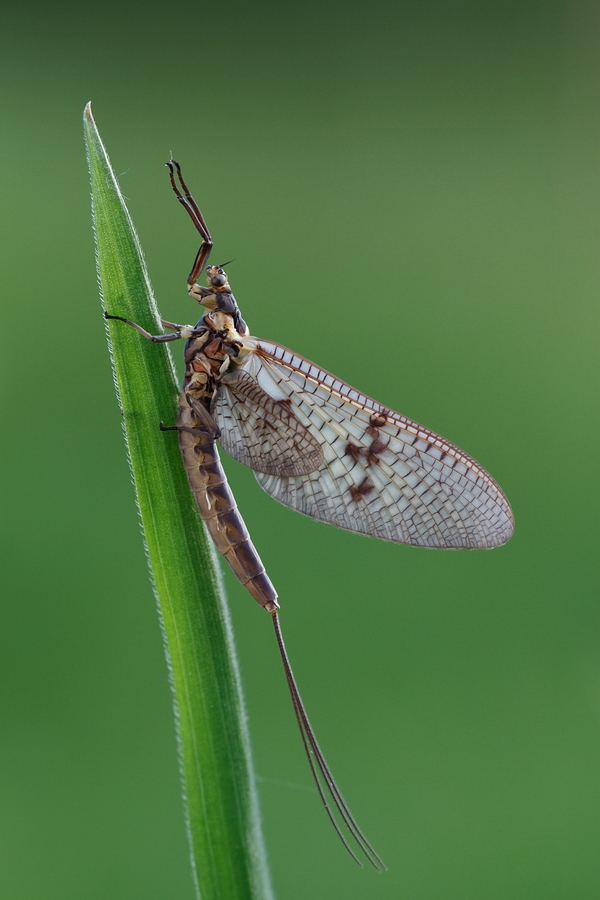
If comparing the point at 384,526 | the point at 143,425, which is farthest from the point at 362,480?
Answer: the point at 143,425

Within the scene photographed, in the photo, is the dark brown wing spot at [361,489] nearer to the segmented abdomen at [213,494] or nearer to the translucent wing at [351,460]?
the translucent wing at [351,460]

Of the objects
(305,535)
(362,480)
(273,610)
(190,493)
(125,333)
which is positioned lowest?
(273,610)

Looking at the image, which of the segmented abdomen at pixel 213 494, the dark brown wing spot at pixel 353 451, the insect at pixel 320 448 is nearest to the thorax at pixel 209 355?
the insect at pixel 320 448

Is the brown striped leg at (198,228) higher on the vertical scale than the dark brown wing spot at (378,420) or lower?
higher

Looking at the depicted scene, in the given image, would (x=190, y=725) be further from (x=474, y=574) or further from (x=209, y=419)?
(x=474, y=574)

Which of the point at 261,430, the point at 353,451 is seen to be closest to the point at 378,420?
the point at 353,451

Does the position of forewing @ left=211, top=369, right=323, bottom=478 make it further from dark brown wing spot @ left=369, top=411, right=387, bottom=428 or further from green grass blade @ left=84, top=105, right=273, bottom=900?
green grass blade @ left=84, top=105, right=273, bottom=900

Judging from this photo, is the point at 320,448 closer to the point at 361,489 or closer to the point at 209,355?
the point at 361,489
